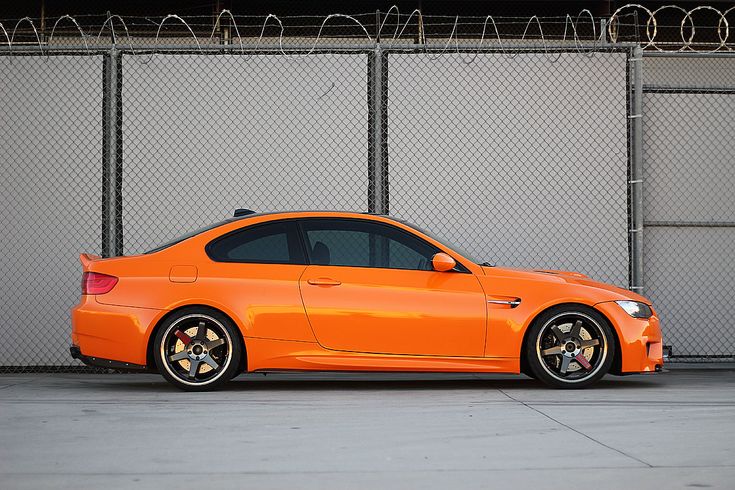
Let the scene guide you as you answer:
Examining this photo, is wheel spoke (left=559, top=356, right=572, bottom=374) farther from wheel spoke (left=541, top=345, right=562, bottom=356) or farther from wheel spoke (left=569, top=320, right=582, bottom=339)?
wheel spoke (left=569, top=320, right=582, bottom=339)

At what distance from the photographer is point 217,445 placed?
19.9ft

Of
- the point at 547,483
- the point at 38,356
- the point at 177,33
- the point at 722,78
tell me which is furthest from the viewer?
the point at 177,33

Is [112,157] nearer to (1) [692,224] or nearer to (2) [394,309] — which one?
(2) [394,309]

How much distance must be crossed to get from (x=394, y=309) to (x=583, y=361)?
1581 mm

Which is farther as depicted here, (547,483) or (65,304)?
(65,304)

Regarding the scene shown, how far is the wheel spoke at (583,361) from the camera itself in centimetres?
895

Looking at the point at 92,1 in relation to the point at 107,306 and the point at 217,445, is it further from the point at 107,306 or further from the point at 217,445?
the point at 217,445

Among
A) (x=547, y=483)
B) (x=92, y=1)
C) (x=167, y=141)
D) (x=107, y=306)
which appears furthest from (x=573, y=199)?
(x=92, y=1)

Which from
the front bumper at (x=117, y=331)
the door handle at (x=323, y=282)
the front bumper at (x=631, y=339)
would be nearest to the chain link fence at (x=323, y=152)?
the front bumper at (x=631, y=339)

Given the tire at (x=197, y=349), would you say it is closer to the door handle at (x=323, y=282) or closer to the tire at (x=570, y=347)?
the door handle at (x=323, y=282)

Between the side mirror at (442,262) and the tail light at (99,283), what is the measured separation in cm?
247

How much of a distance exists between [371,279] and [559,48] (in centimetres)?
383

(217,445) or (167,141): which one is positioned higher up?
(167,141)

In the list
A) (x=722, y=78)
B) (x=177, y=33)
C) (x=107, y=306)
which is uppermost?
(x=177, y=33)
